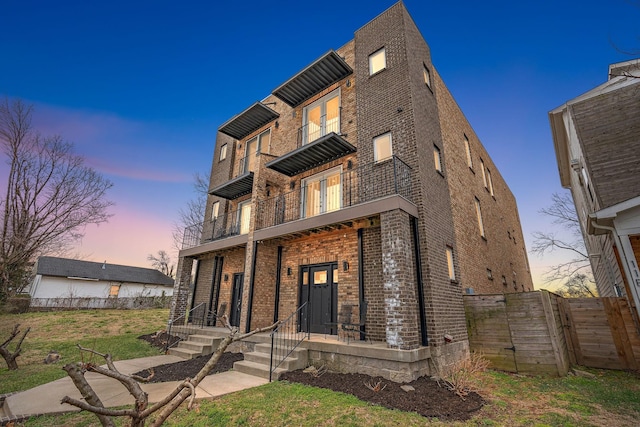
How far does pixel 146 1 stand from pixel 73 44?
4526 mm

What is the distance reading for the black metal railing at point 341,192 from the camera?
8625 millimetres

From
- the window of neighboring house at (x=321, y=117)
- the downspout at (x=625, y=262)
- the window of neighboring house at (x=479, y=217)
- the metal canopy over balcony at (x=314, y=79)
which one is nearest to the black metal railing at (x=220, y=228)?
the window of neighboring house at (x=321, y=117)

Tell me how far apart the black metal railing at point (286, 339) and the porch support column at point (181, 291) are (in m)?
5.95

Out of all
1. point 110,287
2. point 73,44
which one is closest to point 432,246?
point 73,44

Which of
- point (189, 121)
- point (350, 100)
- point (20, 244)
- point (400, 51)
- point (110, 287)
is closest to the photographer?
point (400, 51)

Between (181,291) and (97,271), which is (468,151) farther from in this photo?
(97,271)

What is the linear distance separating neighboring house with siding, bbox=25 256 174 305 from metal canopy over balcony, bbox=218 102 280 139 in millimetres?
29045

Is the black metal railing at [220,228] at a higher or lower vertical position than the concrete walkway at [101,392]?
higher

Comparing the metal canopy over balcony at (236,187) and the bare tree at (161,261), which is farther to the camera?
the bare tree at (161,261)

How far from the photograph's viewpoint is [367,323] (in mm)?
7934

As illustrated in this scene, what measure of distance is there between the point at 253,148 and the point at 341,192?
736 centimetres

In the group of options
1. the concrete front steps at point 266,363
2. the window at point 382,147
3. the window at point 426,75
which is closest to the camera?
the concrete front steps at point 266,363

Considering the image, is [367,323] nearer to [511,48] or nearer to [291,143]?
[291,143]

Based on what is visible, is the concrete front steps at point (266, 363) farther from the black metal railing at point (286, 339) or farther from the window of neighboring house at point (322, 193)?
the window of neighboring house at point (322, 193)
